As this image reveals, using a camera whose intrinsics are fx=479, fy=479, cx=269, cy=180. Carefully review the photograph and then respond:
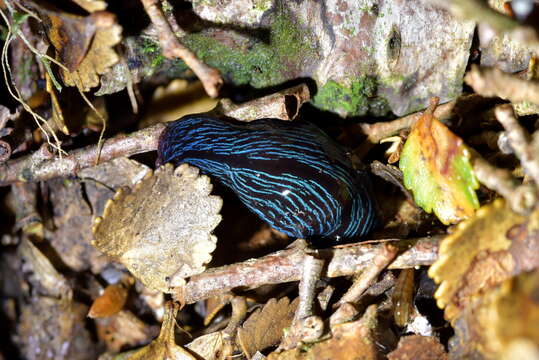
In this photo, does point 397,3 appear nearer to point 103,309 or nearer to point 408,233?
point 408,233

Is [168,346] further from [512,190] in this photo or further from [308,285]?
[512,190]

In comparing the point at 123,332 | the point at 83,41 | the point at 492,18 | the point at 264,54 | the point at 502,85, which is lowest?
the point at 123,332

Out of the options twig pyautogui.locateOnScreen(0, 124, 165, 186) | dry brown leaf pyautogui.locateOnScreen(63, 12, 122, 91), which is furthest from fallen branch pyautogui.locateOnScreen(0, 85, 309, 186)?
dry brown leaf pyautogui.locateOnScreen(63, 12, 122, 91)

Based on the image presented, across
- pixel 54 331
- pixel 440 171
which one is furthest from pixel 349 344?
pixel 54 331

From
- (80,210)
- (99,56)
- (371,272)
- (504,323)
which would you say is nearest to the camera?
(504,323)

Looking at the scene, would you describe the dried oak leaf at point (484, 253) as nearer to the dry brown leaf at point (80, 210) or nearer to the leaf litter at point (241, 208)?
the leaf litter at point (241, 208)

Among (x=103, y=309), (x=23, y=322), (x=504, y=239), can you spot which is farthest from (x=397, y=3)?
(x=23, y=322)

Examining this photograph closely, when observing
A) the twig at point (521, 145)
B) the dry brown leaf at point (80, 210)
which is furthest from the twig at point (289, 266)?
the dry brown leaf at point (80, 210)
